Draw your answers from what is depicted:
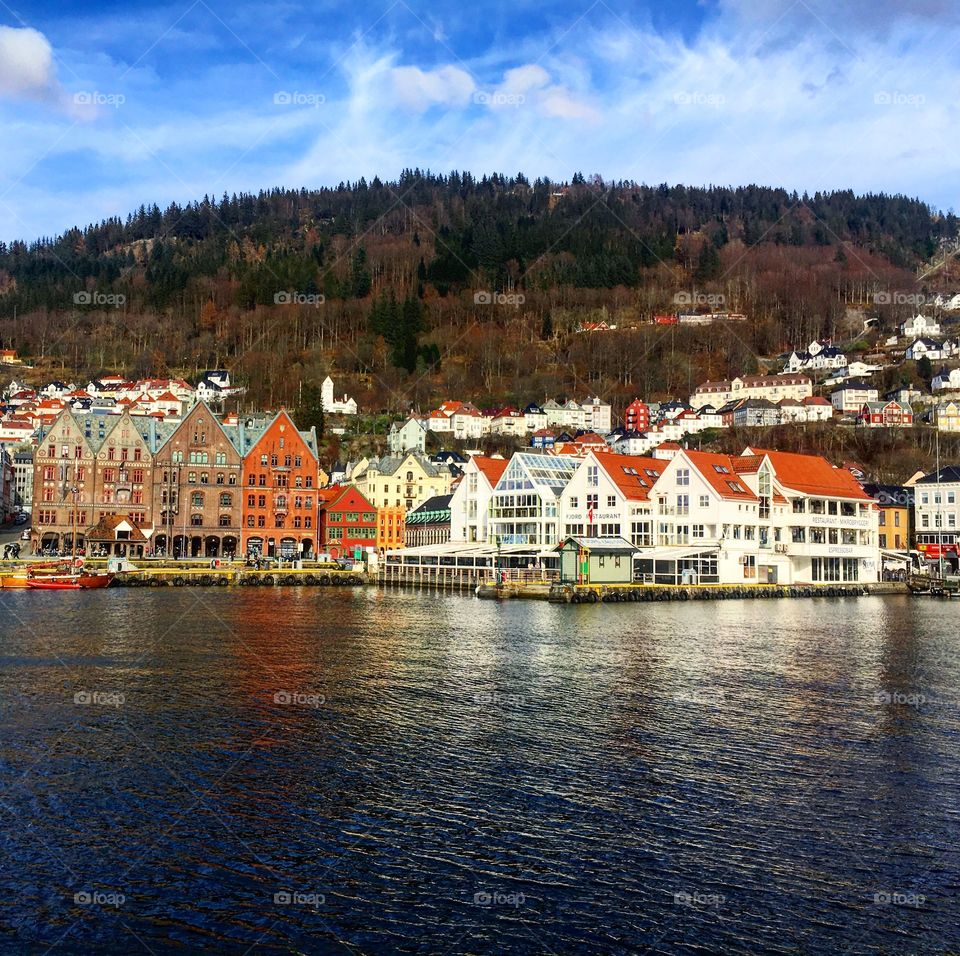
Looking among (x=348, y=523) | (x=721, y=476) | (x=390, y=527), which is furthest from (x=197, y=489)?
(x=721, y=476)

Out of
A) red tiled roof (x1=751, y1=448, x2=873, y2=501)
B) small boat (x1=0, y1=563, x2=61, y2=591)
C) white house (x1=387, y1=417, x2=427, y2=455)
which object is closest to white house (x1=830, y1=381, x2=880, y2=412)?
white house (x1=387, y1=417, x2=427, y2=455)

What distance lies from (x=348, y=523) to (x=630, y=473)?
1624 inches

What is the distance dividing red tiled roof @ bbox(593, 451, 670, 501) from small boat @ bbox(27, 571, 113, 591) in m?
44.3

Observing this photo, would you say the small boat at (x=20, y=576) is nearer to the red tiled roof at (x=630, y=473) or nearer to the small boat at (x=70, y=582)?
the small boat at (x=70, y=582)

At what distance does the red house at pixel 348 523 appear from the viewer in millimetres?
117500

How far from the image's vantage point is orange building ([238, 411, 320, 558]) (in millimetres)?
112938

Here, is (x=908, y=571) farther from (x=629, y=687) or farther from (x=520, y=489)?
(x=629, y=687)

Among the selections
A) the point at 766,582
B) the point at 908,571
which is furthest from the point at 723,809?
the point at 908,571

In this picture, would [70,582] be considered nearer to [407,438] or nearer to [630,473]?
[630,473]

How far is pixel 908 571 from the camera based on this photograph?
105m

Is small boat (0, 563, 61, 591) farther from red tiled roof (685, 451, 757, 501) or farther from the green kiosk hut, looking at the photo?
red tiled roof (685, 451, 757, 501)

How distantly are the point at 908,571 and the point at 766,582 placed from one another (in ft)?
89.7

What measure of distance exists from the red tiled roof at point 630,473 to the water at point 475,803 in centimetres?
4669

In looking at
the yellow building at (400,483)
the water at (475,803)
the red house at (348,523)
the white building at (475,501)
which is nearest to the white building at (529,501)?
the white building at (475,501)
